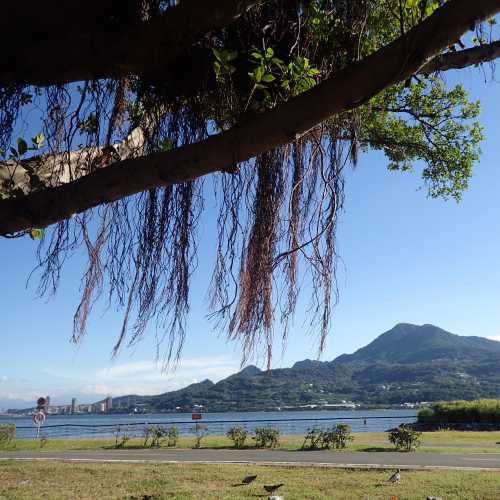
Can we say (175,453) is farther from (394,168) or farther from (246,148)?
(246,148)

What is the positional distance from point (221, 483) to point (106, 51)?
34.5ft

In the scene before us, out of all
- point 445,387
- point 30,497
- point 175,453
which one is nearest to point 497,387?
point 445,387

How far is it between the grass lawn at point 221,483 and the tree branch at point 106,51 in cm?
845

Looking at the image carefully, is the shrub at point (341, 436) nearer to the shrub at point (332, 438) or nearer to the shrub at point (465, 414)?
the shrub at point (332, 438)

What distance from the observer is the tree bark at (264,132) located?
71.5 inches

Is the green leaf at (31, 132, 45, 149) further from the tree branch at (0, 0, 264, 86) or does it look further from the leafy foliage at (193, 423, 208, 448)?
the leafy foliage at (193, 423, 208, 448)

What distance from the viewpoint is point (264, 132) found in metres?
1.91

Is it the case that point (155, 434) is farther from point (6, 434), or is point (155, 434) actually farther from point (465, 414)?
point (465, 414)

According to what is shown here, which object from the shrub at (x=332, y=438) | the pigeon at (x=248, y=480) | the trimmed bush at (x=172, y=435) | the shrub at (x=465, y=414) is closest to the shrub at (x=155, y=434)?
the trimmed bush at (x=172, y=435)

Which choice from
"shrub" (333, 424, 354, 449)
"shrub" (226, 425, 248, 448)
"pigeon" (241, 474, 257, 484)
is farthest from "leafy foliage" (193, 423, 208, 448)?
"pigeon" (241, 474, 257, 484)

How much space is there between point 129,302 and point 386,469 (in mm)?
12348

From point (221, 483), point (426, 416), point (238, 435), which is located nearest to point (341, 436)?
point (238, 435)

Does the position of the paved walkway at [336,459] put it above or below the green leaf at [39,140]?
below

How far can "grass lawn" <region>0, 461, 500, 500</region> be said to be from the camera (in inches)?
378
